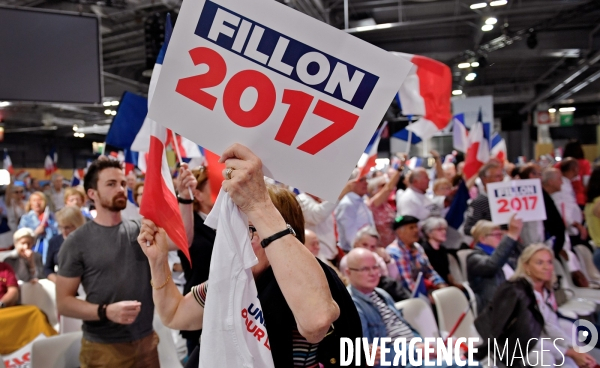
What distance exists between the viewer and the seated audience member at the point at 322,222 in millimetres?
4465

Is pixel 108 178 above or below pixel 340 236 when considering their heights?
above

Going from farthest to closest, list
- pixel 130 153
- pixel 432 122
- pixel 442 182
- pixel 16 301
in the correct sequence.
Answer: pixel 442 182 → pixel 432 122 → pixel 130 153 → pixel 16 301

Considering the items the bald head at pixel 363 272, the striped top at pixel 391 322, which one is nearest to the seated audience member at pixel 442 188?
the striped top at pixel 391 322

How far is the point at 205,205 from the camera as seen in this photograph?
2.78m

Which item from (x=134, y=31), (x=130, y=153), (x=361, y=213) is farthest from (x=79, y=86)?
(x=134, y=31)

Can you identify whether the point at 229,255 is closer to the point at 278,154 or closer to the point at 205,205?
the point at 278,154

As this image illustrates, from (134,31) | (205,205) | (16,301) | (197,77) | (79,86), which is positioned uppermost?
(134,31)

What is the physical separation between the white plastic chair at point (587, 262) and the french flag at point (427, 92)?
226cm

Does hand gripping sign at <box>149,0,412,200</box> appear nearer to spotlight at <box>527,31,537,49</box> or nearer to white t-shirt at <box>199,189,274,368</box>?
white t-shirt at <box>199,189,274,368</box>

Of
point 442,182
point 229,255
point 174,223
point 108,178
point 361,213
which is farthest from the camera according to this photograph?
point 442,182

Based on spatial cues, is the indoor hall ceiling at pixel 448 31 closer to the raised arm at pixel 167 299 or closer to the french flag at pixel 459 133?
the french flag at pixel 459 133

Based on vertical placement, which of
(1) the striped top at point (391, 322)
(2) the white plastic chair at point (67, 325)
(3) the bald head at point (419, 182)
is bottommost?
(2) the white plastic chair at point (67, 325)

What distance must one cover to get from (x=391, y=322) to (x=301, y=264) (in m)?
2.23

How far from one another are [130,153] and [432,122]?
Answer: 11.2ft
